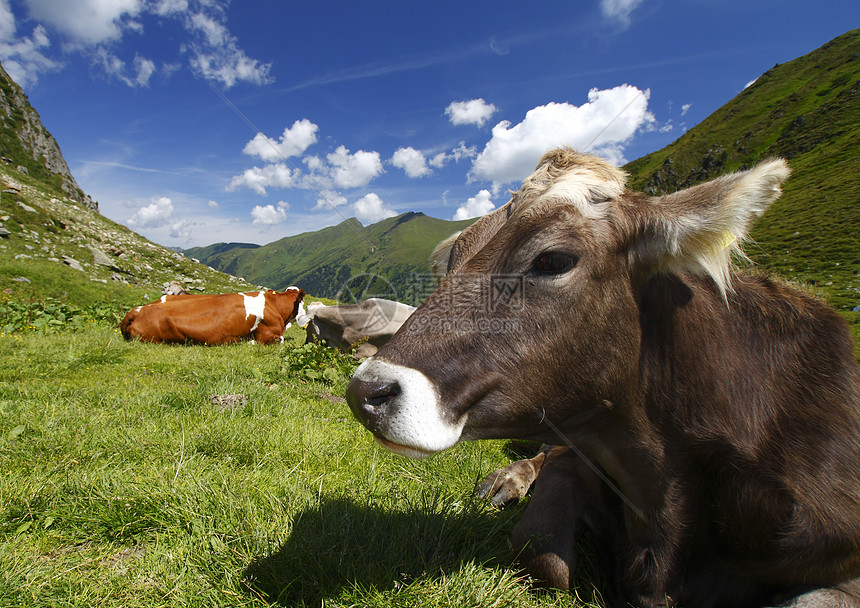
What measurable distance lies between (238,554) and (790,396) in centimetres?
326

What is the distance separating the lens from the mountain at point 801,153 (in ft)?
244

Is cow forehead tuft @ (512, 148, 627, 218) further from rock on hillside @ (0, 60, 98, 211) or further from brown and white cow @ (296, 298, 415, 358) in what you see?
rock on hillside @ (0, 60, 98, 211)

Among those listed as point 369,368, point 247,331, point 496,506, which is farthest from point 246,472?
point 247,331

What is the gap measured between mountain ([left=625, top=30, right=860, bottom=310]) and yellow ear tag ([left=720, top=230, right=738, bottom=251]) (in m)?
62.5

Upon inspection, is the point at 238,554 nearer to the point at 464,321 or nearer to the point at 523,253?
the point at 464,321

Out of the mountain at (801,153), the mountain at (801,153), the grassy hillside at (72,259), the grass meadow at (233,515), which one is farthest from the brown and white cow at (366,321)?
the mountain at (801,153)

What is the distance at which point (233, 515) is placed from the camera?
280 centimetres

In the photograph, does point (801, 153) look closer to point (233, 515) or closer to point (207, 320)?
point (207, 320)

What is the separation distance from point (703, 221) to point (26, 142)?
6863 cm

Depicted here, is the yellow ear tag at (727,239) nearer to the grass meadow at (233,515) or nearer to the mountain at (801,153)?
the grass meadow at (233,515)

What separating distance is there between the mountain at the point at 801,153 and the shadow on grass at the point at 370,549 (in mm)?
62951

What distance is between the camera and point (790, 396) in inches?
95.7

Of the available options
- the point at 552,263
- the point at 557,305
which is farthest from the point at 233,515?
the point at 552,263

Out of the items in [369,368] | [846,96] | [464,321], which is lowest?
[369,368]
